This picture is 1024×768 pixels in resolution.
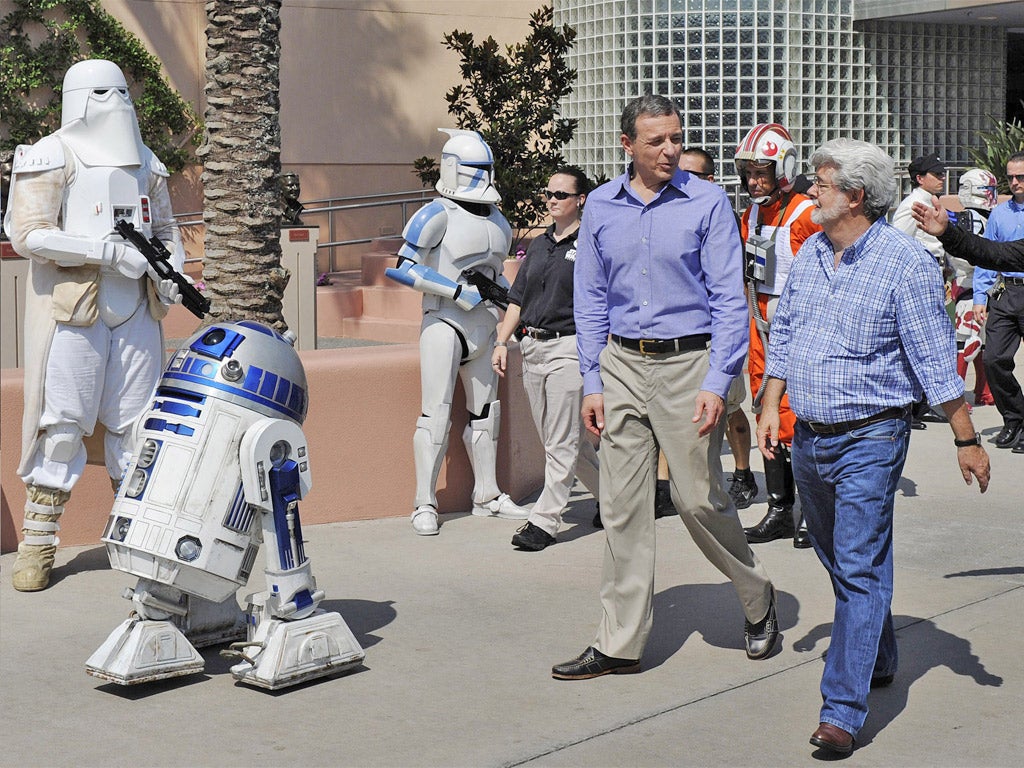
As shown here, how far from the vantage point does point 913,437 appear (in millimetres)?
9562

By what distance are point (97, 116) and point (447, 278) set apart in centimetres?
189

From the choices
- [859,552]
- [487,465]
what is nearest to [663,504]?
[487,465]

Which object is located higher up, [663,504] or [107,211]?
[107,211]

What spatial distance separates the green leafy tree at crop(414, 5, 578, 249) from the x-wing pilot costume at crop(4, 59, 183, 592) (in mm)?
7784

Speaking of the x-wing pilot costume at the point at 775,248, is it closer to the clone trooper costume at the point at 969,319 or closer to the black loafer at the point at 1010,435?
the black loafer at the point at 1010,435

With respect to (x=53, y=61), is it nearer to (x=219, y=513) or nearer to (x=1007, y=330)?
(x=1007, y=330)

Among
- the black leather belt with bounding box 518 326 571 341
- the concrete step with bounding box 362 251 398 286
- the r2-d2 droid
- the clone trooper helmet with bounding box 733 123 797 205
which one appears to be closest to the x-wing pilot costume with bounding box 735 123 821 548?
the clone trooper helmet with bounding box 733 123 797 205

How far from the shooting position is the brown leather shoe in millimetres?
3957

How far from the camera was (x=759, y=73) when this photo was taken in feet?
47.4

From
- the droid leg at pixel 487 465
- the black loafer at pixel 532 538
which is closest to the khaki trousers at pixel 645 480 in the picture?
the black loafer at pixel 532 538

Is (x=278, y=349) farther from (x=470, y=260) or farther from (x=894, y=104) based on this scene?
(x=894, y=104)

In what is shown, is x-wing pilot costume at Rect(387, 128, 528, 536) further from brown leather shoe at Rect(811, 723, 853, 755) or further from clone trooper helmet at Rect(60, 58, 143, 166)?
brown leather shoe at Rect(811, 723, 853, 755)

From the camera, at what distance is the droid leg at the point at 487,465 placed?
7.29 meters

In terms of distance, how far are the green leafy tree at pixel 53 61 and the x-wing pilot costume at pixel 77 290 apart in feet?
33.7
